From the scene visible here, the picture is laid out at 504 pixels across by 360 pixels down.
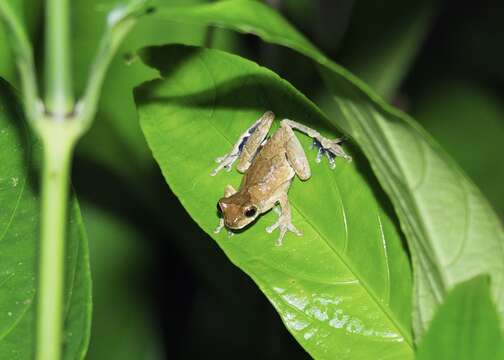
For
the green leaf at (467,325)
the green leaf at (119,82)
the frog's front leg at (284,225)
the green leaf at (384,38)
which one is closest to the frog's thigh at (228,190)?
the frog's front leg at (284,225)

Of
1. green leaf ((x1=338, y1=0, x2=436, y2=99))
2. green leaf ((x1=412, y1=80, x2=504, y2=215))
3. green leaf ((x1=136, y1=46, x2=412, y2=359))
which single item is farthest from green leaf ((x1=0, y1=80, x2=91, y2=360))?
green leaf ((x1=412, y1=80, x2=504, y2=215))

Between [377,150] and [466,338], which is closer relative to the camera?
[466,338]

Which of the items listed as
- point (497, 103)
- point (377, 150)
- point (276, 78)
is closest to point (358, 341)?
point (377, 150)

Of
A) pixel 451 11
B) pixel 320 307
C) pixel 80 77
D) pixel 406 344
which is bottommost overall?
pixel 406 344

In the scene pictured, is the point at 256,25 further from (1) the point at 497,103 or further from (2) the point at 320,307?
(1) the point at 497,103

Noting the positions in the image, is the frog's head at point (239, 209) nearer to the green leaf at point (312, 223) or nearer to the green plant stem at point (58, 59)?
the green leaf at point (312, 223)

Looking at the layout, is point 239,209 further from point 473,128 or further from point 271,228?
point 473,128
